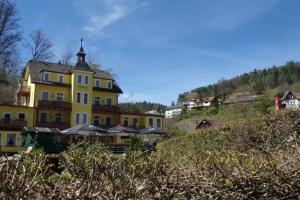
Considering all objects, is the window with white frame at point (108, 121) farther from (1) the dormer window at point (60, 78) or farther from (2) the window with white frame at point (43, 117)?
(2) the window with white frame at point (43, 117)

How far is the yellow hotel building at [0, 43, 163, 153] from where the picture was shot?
42156 millimetres

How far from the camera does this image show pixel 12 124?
4062 centimetres

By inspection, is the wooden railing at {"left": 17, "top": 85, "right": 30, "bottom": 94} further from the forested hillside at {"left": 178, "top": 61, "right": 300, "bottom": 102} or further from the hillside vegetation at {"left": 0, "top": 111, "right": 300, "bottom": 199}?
the forested hillside at {"left": 178, "top": 61, "right": 300, "bottom": 102}

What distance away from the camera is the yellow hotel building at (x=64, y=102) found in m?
42.2

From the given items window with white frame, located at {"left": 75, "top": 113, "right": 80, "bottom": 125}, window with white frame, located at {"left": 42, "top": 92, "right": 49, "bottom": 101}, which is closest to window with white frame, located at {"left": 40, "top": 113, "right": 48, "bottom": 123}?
window with white frame, located at {"left": 42, "top": 92, "right": 49, "bottom": 101}

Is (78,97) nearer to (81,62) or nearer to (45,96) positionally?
(45,96)

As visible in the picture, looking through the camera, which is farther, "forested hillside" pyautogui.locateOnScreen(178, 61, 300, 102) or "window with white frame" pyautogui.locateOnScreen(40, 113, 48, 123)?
"forested hillside" pyautogui.locateOnScreen(178, 61, 300, 102)

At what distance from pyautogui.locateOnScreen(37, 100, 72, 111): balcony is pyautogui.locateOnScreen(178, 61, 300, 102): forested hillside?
71.6 meters

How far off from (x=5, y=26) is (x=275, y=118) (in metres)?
39.9

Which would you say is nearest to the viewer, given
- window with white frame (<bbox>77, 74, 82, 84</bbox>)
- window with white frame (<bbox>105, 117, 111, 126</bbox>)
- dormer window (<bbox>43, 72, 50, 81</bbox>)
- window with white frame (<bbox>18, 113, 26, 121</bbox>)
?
window with white frame (<bbox>18, 113, 26, 121</bbox>)

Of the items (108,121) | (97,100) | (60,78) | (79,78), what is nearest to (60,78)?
(60,78)

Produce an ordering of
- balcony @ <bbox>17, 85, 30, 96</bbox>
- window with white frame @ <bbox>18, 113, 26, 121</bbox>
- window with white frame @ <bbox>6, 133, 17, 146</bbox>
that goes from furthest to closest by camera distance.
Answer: balcony @ <bbox>17, 85, 30, 96</bbox> → window with white frame @ <bbox>18, 113, 26, 121</bbox> → window with white frame @ <bbox>6, 133, 17, 146</bbox>

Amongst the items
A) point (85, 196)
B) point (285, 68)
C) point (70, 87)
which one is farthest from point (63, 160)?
point (285, 68)

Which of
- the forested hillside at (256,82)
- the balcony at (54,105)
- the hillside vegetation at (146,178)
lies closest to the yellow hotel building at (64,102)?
the balcony at (54,105)
